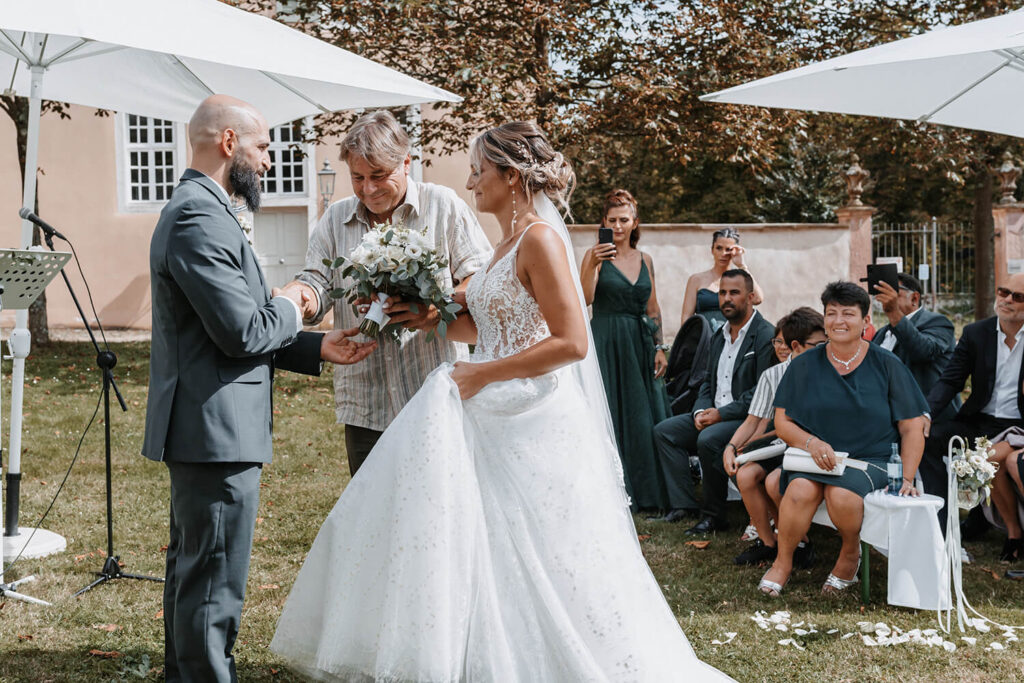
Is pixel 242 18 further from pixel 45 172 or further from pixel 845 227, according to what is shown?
pixel 45 172

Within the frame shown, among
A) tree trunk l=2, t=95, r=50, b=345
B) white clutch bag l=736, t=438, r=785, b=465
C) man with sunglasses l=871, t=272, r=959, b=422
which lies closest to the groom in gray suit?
white clutch bag l=736, t=438, r=785, b=465

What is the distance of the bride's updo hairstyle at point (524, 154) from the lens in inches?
143

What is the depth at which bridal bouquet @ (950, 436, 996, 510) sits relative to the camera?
201 inches

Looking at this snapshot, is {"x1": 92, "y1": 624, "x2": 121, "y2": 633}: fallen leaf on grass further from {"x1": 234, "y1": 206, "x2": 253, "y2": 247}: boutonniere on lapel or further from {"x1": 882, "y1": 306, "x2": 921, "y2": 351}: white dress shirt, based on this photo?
{"x1": 882, "y1": 306, "x2": 921, "y2": 351}: white dress shirt

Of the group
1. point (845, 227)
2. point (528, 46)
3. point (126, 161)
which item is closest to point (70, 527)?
point (528, 46)

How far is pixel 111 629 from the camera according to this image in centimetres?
460

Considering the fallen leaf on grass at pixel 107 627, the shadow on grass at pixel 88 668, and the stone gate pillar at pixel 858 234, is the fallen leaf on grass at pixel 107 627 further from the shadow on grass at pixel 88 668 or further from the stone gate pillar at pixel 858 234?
the stone gate pillar at pixel 858 234

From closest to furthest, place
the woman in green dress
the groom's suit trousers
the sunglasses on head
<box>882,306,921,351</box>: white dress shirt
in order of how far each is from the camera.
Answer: the groom's suit trousers, the sunglasses on head, <box>882,306,921,351</box>: white dress shirt, the woman in green dress

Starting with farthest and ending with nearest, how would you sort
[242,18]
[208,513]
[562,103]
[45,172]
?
[45,172]
[562,103]
[242,18]
[208,513]

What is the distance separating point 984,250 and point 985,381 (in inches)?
484

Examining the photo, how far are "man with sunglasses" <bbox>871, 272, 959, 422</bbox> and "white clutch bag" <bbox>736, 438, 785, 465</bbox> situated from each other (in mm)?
1196

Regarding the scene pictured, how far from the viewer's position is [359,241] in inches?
165

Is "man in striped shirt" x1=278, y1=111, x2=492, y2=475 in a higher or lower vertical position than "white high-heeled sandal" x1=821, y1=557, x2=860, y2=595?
higher

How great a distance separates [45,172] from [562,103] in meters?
10.8
